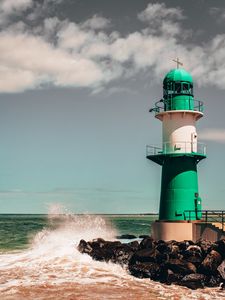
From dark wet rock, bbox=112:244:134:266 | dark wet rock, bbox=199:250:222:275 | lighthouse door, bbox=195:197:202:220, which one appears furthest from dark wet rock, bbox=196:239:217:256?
dark wet rock, bbox=112:244:134:266

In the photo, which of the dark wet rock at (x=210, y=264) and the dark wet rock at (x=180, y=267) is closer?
the dark wet rock at (x=180, y=267)

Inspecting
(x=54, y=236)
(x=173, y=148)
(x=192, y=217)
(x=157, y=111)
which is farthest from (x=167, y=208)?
(x=54, y=236)

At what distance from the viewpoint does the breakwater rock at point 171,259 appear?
18.2m

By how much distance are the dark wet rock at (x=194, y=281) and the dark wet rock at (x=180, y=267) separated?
379 millimetres

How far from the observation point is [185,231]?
24.1 meters

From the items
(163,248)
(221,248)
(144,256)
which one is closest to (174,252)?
(163,248)

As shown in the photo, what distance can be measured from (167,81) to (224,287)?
13.0 meters

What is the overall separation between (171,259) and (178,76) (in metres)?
11.4

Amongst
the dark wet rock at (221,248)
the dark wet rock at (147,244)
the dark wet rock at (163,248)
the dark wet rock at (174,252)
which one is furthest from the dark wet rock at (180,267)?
the dark wet rock at (147,244)

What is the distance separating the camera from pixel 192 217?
2481cm

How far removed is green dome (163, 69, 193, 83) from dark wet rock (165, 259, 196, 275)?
11398mm

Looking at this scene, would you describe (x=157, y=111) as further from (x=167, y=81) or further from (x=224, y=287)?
(x=224, y=287)

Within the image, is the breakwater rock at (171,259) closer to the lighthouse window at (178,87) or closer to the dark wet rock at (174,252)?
the dark wet rock at (174,252)

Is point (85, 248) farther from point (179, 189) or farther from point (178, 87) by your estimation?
point (178, 87)
